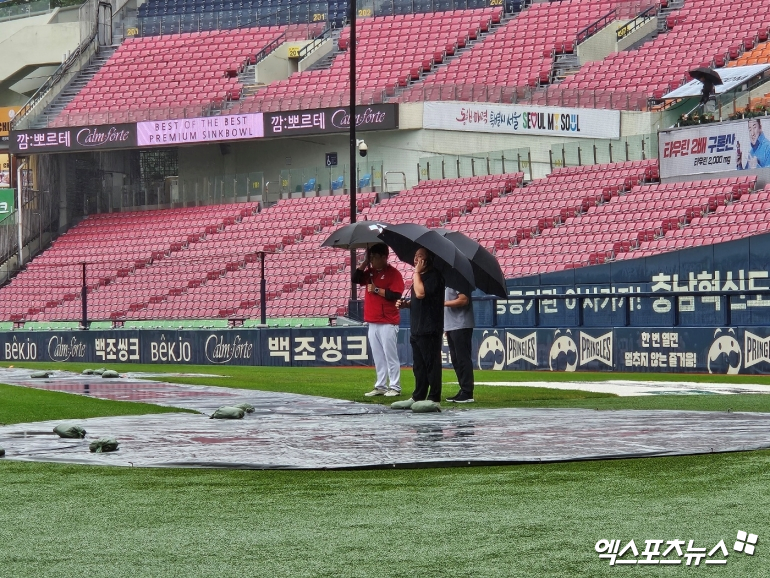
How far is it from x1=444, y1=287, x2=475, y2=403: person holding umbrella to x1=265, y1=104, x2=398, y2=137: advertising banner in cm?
2825

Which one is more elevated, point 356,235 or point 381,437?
point 356,235

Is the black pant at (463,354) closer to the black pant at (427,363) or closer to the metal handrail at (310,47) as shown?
the black pant at (427,363)

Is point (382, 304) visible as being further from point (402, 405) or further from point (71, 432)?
point (71, 432)

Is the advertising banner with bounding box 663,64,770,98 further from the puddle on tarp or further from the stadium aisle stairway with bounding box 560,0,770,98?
the puddle on tarp

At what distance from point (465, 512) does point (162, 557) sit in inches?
66.6

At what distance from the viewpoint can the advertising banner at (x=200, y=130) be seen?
4416cm

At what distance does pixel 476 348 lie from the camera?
25.5 meters

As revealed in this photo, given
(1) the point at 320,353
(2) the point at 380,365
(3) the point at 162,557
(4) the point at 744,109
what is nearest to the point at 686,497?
(3) the point at 162,557

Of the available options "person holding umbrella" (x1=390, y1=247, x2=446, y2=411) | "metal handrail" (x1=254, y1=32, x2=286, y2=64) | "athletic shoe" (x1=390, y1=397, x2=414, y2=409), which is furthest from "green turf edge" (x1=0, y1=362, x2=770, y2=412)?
"metal handrail" (x1=254, y1=32, x2=286, y2=64)

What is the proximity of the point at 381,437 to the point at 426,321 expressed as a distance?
334cm

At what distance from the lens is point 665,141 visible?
112 feet

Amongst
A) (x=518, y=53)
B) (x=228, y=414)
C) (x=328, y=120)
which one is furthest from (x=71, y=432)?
(x=518, y=53)

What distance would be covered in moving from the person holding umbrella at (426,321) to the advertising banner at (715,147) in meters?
19.7

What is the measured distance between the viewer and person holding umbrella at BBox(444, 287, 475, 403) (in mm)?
14281
